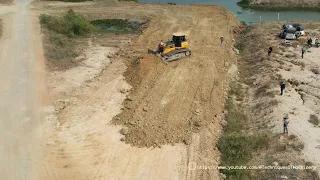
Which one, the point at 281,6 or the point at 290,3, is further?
the point at 290,3

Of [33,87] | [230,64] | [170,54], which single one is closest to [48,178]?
[33,87]

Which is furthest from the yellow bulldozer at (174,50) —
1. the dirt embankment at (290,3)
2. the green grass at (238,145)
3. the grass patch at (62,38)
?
the dirt embankment at (290,3)

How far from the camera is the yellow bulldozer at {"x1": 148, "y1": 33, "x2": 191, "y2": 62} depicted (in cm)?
2864

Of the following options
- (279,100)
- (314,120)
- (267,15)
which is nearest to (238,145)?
(314,120)

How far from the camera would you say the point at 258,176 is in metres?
16.2

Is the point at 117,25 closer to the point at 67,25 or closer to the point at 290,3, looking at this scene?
the point at 67,25

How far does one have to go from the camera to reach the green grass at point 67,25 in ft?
114

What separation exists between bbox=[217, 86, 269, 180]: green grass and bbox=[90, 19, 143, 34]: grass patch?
68.1ft

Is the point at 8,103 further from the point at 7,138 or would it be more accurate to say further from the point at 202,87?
the point at 202,87

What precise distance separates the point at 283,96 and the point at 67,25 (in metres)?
22.6

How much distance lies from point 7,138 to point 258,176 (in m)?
13.4

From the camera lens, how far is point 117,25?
3997cm

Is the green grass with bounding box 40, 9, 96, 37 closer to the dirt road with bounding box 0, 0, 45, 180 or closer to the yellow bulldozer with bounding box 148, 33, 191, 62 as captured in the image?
A: the dirt road with bounding box 0, 0, 45, 180

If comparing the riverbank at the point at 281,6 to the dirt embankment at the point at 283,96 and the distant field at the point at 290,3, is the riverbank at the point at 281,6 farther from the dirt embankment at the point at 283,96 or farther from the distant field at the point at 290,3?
the dirt embankment at the point at 283,96
